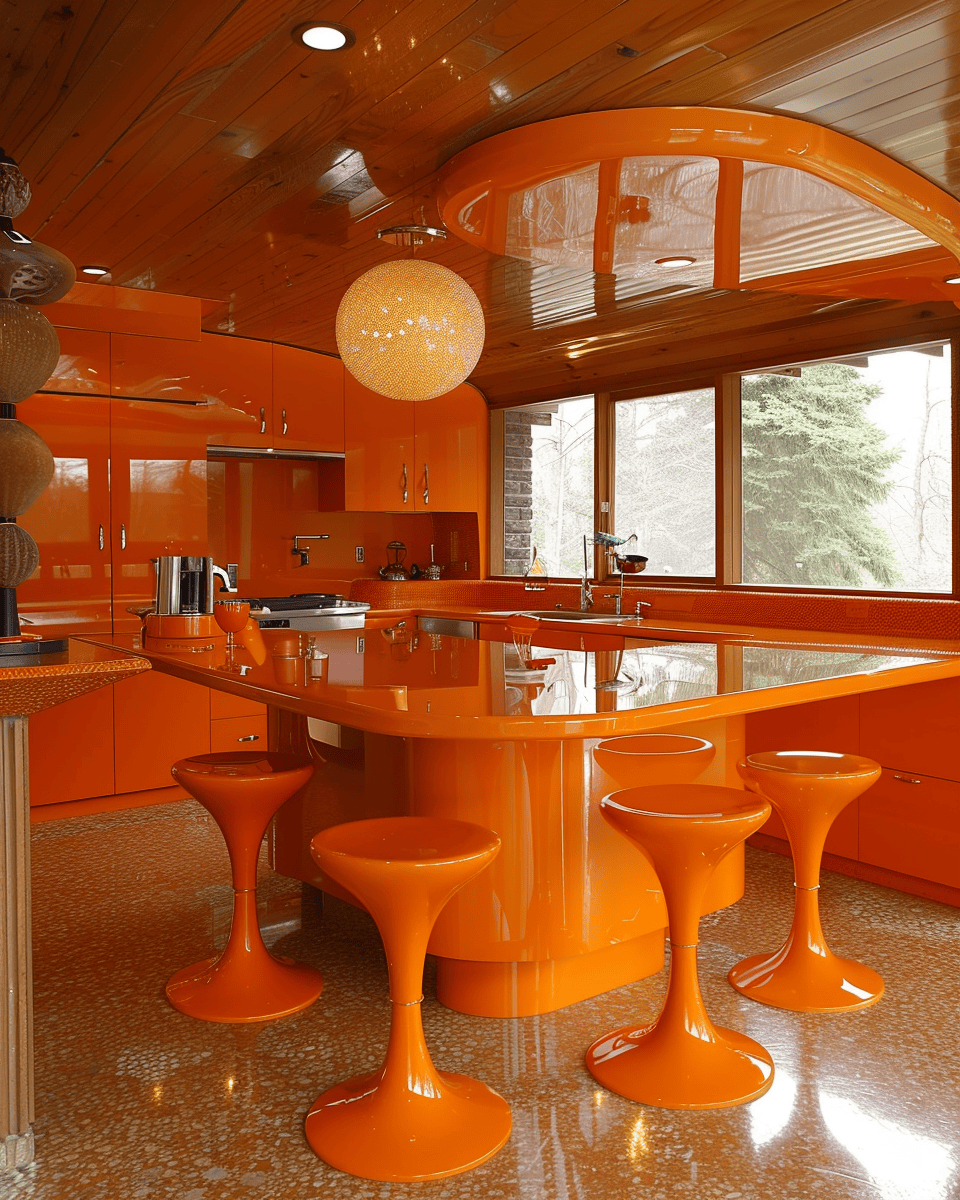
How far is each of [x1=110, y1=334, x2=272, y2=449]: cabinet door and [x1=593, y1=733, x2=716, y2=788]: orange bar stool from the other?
3.34 m

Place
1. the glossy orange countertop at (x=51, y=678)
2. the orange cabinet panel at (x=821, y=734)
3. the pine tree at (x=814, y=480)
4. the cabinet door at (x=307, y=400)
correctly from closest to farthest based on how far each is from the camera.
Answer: the glossy orange countertop at (x=51, y=678), the orange cabinet panel at (x=821, y=734), the pine tree at (x=814, y=480), the cabinet door at (x=307, y=400)

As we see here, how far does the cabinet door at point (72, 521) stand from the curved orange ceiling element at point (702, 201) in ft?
7.90

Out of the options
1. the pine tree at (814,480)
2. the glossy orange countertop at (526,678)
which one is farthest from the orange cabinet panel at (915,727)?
the pine tree at (814,480)

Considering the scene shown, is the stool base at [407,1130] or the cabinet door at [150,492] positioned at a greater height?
the cabinet door at [150,492]

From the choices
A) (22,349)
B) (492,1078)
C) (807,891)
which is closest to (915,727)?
(807,891)

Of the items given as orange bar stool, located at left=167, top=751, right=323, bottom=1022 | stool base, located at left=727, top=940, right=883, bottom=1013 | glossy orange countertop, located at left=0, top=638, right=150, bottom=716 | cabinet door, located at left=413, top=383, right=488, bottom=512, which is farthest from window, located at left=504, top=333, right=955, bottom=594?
glossy orange countertop, located at left=0, top=638, right=150, bottom=716

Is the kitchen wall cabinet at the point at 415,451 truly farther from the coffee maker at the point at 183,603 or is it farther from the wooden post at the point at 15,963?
the wooden post at the point at 15,963

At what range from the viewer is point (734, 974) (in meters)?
2.79

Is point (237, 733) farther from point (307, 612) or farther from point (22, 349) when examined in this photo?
point (22, 349)

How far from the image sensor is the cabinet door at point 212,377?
4809 millimetres

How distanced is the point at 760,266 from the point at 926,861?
7.09 feet

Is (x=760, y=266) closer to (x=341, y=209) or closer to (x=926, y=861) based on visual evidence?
(x=341, y=209)

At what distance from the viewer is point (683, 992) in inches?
89.8

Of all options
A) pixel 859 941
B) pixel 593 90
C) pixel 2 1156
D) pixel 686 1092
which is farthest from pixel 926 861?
pixel 2 1156
